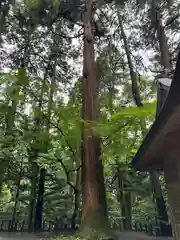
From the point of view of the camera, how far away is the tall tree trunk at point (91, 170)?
4551 millimetres

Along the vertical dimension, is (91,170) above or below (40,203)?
above

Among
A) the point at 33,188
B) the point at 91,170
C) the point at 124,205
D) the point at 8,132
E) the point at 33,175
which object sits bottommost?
the point at 124,205

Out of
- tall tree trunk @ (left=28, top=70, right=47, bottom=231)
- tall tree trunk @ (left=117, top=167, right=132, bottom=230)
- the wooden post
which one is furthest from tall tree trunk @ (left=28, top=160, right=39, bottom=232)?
the wooden post

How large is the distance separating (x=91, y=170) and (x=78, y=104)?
402 centimetres

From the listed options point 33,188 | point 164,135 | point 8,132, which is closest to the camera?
point 164,135

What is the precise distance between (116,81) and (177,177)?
7.35 m

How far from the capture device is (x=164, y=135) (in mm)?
2707

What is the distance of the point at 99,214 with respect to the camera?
4.64 metres

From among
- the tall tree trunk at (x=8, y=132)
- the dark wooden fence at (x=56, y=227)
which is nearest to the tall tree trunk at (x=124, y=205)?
the dark wooden fence at (x=56, y=227)

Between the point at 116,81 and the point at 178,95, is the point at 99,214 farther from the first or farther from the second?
the point at 116,81

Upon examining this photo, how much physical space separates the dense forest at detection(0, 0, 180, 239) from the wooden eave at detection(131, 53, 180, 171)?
3.77ft

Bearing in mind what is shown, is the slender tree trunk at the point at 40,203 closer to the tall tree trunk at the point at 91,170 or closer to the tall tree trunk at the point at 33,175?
the tall tree trunk at the point at 33,175

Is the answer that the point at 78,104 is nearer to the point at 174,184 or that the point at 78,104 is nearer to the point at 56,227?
the point at 56,227

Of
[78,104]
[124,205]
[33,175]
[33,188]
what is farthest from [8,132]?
[124,205]
